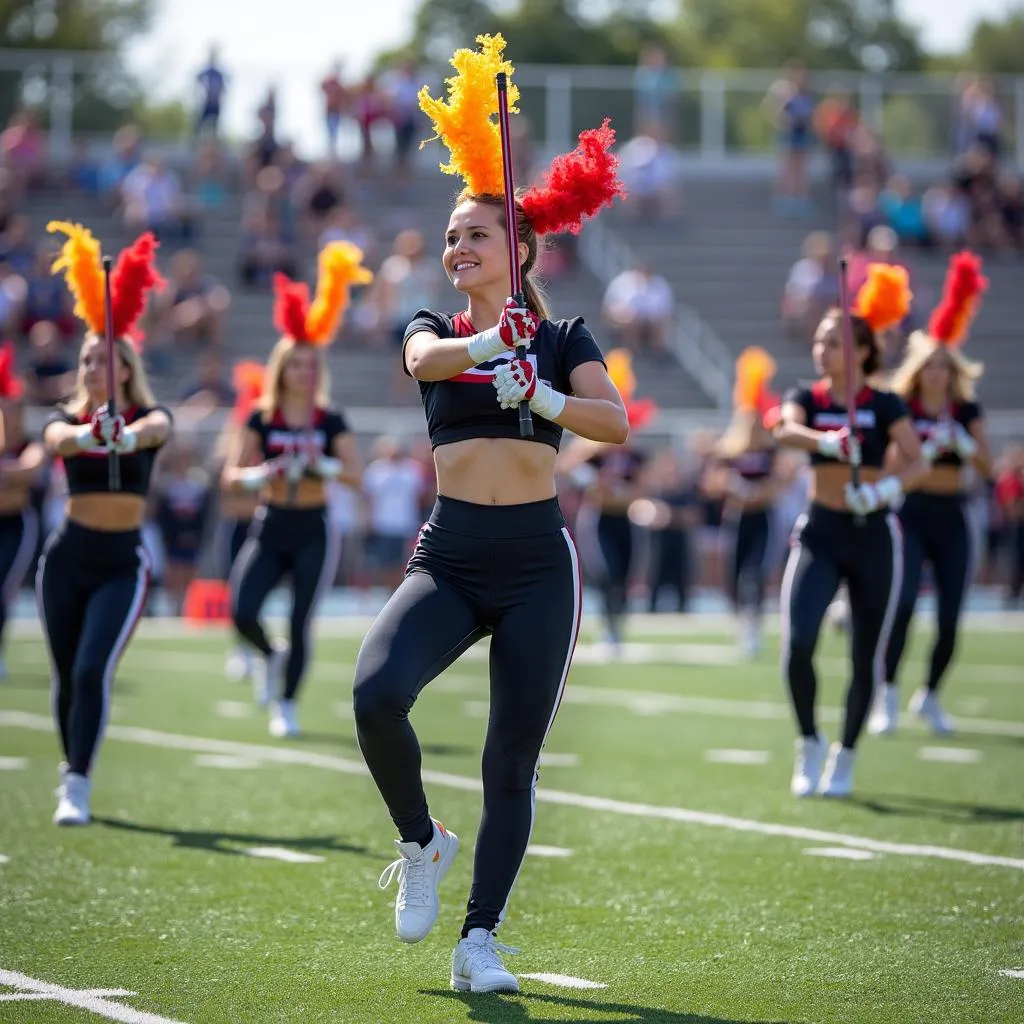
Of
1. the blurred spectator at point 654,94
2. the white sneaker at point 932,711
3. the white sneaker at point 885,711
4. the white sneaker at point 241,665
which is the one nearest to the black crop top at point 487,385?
the white sneaker at point 885,711

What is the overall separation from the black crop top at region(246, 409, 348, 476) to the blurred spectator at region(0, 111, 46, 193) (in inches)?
611

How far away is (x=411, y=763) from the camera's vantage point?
202 inches

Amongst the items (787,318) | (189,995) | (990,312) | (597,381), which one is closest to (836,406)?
(597,381)

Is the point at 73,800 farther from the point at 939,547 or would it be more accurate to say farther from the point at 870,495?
the point at 939,547

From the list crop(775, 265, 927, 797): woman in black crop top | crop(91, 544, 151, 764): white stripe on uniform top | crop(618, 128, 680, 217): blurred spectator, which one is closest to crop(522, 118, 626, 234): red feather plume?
crop(91, 544, 151, 764): white stripe on uniform top

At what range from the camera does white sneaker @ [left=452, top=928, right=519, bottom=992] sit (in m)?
5.04

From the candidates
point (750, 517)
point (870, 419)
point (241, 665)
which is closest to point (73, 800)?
point (870, 419)

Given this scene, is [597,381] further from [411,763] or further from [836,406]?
[836,406]

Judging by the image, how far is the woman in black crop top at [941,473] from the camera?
10500 mm

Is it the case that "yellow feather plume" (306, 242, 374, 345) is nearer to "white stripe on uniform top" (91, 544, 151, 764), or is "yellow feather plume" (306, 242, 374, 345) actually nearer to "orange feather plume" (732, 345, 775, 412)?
"white stripe on uniform top" (91, 544, 151, 764)

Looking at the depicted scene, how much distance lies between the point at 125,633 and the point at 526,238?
3189 mm

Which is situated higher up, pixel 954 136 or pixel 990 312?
pixel 954 136

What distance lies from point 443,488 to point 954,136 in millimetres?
26581

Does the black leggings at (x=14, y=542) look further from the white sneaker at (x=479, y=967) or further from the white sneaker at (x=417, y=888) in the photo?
the white sneaker at (x=479, y=967)
